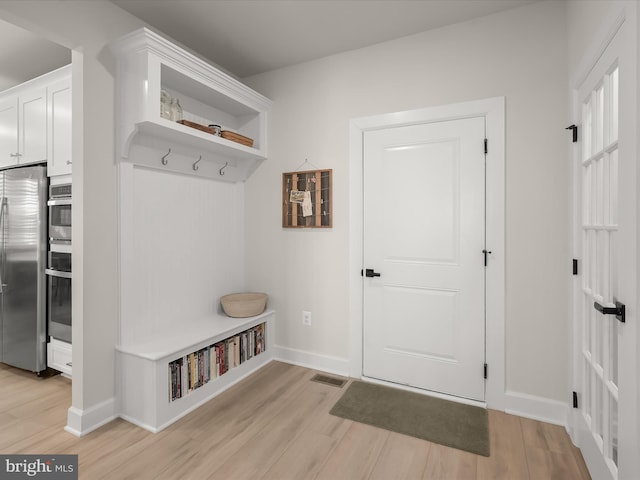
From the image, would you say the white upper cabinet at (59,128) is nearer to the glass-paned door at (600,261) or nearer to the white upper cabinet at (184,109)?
the white upper cabinet at (184,109)

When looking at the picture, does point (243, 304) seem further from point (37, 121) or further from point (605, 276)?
point (605, 276)

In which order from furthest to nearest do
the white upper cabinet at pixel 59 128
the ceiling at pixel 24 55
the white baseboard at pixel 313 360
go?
1. the white baseboard at pixel 313 360
2. the white upper cabinet at pixel 59 128
3. the ceiling at pixel 24 55

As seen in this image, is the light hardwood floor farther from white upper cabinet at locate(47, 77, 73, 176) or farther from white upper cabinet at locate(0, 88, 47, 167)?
white upper cabinet at locate(0, 88, 47, 167)

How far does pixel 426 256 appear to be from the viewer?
2.48 m

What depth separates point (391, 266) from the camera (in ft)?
8.55

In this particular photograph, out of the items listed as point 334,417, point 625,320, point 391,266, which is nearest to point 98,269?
point 334,417

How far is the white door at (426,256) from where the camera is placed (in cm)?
233

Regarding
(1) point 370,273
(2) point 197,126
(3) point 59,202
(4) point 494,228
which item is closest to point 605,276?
(4) point 494,228

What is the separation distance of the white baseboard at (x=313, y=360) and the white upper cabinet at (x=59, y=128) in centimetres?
224

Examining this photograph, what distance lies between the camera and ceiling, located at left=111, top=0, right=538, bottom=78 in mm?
2187

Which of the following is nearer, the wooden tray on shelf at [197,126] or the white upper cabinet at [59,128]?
the wooden tray on shelf at [197,126]

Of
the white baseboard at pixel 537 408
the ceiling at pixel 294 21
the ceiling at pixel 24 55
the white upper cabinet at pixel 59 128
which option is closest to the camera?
the white baseboard at pixel 537 408

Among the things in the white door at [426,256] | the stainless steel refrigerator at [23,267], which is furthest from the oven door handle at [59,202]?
the white door at [426,256]

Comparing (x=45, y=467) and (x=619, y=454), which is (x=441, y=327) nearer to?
(x=619, y=454)
